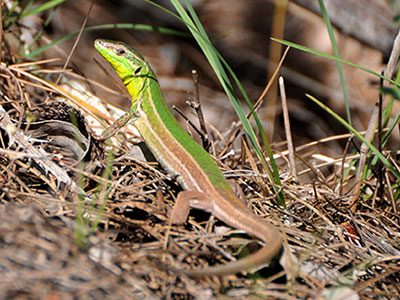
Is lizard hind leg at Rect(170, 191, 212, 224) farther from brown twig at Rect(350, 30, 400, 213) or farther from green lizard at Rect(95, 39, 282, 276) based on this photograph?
brown twig at Rect(350, 30, 400, 213)

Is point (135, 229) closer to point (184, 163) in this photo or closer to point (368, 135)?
point (184, 163)

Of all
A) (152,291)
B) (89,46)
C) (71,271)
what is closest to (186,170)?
(152,291)

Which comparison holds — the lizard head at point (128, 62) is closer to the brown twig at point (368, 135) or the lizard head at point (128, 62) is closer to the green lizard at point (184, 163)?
the green lizard at point (184, 163)

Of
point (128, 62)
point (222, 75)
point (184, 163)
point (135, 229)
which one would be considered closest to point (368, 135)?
point (222, 75)

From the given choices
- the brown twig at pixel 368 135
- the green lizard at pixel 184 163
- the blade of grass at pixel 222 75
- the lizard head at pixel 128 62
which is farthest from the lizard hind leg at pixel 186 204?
the lizard head at pixel 128 62

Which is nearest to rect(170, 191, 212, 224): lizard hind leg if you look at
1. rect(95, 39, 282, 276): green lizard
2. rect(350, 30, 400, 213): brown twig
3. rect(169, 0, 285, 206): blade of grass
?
rect(95, 39, 282, 276): green lizard

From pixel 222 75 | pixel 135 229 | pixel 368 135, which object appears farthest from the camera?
pixel 368 135

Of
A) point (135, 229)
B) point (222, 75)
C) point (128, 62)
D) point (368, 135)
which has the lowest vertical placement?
point (135, 229)

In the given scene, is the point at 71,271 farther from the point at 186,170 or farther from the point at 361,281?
the point at 361,281

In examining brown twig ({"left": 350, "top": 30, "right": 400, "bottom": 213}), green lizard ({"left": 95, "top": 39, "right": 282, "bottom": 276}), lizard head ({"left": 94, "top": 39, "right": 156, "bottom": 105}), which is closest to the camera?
green lizard ({"left": 95, "top": 39, "right": 282, "bottom": 276})

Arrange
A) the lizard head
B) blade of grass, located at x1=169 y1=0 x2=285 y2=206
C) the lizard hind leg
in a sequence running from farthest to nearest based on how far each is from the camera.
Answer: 1. the lizard head
2. blade of grass, located at x1=169 y1=0 x2=285 y2=206
3. the lizard hind leg
